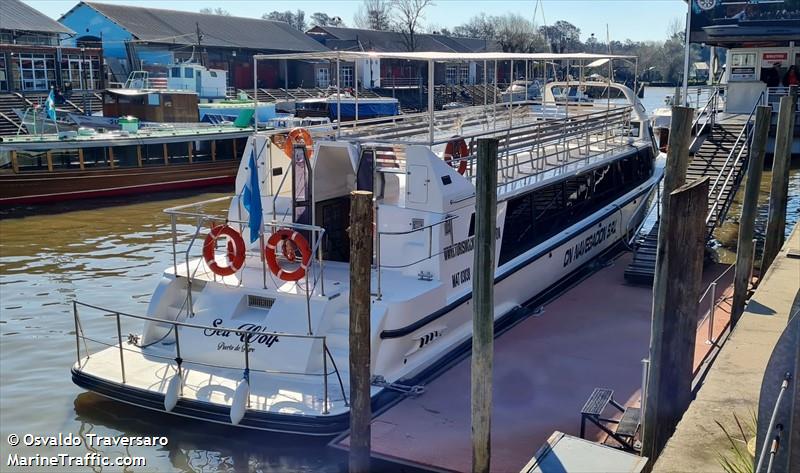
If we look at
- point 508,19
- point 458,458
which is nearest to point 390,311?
point 458,458

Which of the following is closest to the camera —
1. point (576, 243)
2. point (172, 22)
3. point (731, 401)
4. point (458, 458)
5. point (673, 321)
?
point (673, 321)

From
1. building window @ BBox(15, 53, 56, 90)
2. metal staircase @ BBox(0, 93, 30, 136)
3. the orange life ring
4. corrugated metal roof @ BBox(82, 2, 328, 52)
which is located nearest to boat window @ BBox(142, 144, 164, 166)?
metal staircase @ BBox(0, 93, 30, 136)

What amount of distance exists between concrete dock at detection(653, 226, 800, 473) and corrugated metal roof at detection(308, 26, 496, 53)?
2495 inches

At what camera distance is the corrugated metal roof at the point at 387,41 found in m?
72.9

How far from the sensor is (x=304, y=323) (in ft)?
29.6

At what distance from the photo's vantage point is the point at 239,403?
7.91 meters

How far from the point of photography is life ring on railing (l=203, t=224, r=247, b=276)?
31.2 feet

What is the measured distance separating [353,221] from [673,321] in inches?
110

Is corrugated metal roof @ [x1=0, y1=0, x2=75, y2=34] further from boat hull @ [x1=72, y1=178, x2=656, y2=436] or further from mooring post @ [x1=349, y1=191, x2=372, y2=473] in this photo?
mooring post @ [x1=349, y1=191, x2=372, y2=473]

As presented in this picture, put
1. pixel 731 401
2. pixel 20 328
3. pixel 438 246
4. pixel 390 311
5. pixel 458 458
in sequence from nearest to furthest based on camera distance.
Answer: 1. pixel 731 401
2. pixel 458 458
3. pixel 390 311
4. pixel 438 246
5. pixel 20 328

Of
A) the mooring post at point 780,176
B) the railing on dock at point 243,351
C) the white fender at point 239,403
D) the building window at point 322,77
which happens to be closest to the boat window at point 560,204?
the mooring post at point 780,176

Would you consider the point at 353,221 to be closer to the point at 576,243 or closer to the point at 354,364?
the point at 354,364

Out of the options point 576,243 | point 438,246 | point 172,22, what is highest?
point 172,22

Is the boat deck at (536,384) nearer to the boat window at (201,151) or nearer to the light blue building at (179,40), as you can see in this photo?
the boat window at (201,151)
